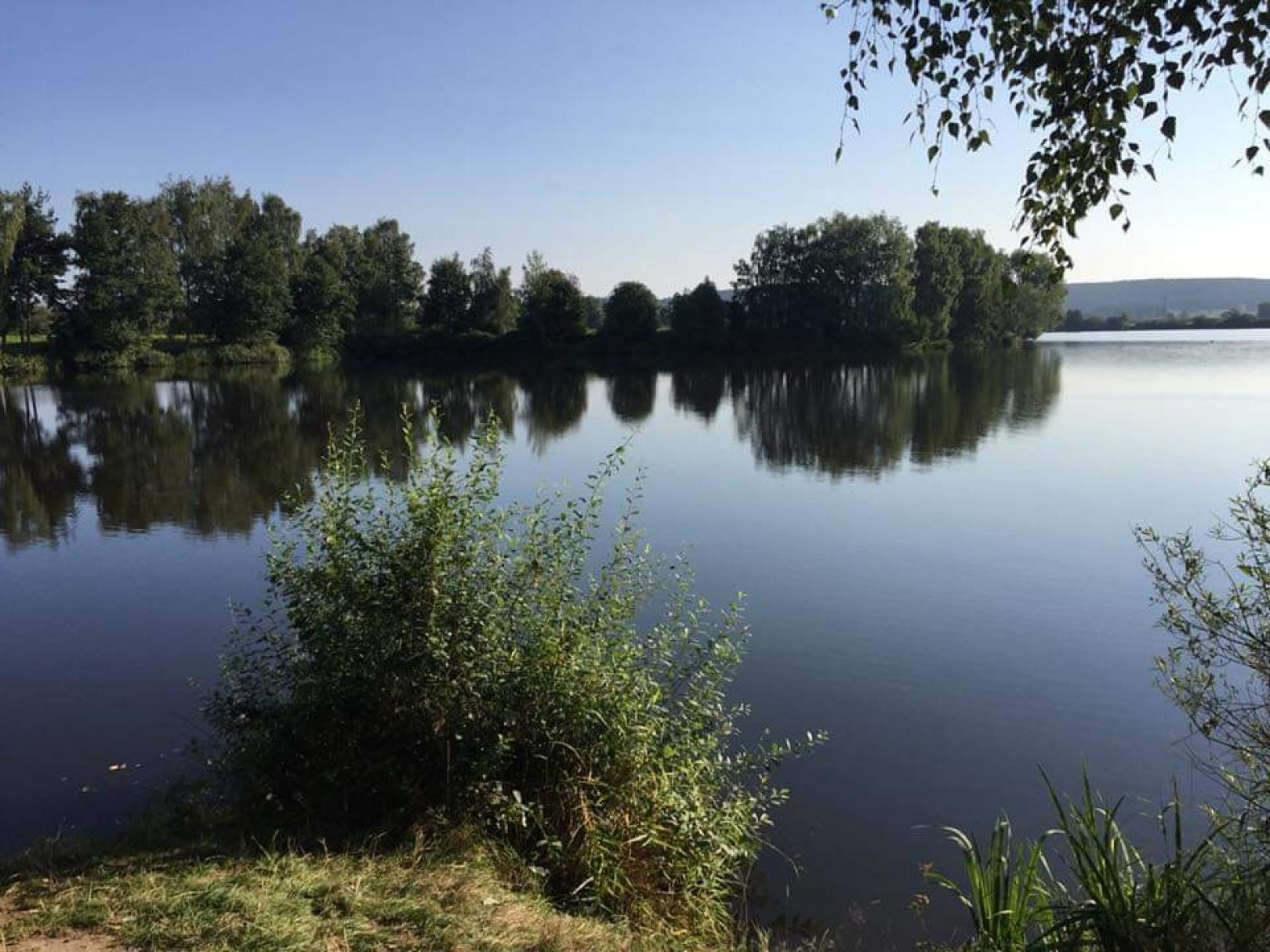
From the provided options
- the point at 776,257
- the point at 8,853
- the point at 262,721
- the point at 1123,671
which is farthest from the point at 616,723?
the point at 776,257

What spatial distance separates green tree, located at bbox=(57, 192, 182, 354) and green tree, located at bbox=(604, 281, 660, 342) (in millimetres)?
36065

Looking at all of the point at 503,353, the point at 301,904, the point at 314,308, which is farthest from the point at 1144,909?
the point at 314,308

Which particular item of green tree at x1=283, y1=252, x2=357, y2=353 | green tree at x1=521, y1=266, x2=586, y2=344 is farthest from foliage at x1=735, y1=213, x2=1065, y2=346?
green tree at x1=283, y1=252, x2=357, y2=353

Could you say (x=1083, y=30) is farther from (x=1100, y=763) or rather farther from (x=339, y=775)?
(x=1100, y=763)

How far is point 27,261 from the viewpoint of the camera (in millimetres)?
58344

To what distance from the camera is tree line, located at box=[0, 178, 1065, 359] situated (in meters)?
72.8

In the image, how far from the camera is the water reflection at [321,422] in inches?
768

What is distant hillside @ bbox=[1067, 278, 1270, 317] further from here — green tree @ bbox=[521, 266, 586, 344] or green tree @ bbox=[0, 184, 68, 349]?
green tree @ bbox=[0, 184, 68, 349]

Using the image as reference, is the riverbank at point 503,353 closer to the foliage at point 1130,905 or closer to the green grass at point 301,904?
the green grass at point 301,904

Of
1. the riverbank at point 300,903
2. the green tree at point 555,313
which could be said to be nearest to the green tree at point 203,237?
the green tree at point 555,313

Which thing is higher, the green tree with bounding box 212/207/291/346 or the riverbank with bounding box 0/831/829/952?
the green tree with bounding box 212/207/291/346

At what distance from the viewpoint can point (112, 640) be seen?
10531 millimetres

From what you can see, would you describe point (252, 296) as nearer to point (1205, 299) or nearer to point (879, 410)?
point (879, 410)

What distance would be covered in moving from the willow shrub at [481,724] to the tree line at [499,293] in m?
69.5
